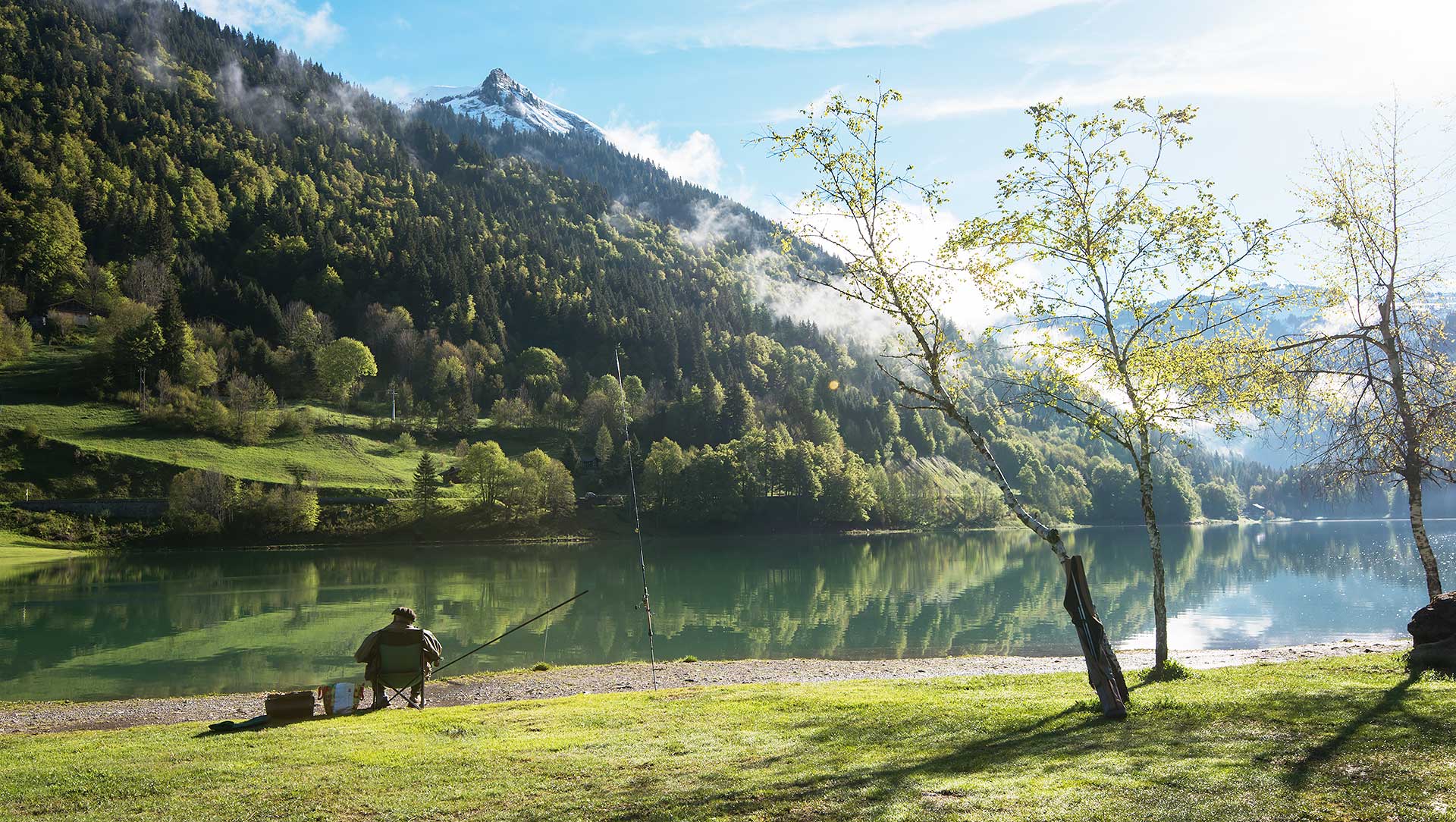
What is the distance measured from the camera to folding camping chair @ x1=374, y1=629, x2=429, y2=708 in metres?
17.6

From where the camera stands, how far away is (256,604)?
49281mm

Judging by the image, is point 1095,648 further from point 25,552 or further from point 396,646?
point 25,552

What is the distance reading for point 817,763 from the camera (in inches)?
408

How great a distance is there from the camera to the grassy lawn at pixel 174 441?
10362 cm

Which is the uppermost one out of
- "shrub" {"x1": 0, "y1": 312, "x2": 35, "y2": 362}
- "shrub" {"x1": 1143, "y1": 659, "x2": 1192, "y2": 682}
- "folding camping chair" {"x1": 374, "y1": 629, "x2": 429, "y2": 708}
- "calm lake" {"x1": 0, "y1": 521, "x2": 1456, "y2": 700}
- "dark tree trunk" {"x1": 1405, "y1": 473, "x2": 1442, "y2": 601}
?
"shrub" {"x1": 0, "y1": 312, "x2": 35, "y2": 362}

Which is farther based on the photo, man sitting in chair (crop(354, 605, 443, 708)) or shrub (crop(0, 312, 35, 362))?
shrub (crop(0, 312, 35, 362))

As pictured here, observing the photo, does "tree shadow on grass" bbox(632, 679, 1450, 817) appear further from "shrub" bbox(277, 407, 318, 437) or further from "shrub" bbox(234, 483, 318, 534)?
"shrub" bbox(277, 407, 318, 437)

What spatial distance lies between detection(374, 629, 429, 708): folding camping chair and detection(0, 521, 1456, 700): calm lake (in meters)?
12.1

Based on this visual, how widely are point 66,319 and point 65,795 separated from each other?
17624cm

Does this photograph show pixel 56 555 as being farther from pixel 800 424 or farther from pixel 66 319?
pixel 800 424

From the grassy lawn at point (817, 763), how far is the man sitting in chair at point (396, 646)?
1.79 metres

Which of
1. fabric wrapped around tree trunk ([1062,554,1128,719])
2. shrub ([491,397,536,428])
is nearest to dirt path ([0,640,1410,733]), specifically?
fabric wrapped around tree trunk ([1062,554,1128,719])

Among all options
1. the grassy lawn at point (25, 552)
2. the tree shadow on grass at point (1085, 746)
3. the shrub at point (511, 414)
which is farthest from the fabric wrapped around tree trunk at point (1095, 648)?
the shrub at point (511, 414)

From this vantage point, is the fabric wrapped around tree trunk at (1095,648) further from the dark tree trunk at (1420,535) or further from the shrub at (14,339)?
the shrub at (14,339)
